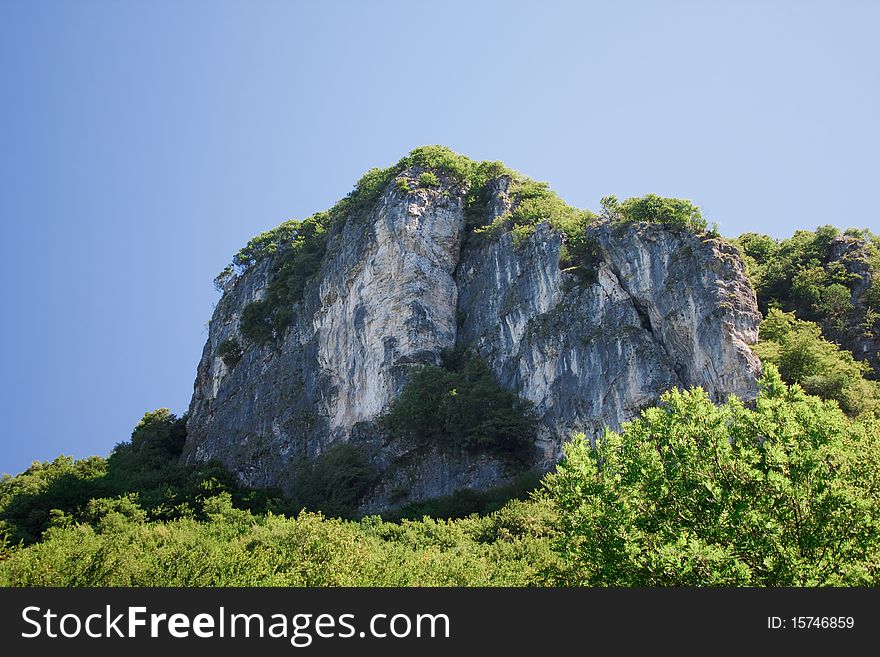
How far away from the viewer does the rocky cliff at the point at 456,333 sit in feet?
130

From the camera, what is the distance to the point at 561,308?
45.1 metres

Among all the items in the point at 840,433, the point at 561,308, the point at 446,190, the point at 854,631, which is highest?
the point at 446,190

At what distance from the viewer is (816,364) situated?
36406mm

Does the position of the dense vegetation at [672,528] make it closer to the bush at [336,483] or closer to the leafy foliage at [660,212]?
the bush at [336,483]

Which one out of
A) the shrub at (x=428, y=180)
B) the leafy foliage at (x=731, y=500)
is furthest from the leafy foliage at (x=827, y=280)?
the leafy foliage at (x=731, y=500)

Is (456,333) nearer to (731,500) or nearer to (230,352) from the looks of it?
(230,352)

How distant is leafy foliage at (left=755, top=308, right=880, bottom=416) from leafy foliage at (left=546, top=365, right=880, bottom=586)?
683 inches

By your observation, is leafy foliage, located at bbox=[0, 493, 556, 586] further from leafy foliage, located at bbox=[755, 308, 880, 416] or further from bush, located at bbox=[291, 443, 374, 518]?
leafy foliage, located at bbox=[755, 308, 880, 416]

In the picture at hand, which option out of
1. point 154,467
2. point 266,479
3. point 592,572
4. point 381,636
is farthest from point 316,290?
point 381,636

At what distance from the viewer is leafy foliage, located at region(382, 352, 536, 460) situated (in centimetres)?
4256

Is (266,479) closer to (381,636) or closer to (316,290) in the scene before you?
(316,290)

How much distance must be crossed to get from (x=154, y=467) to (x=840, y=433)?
5710 cm

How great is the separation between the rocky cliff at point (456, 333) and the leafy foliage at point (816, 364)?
63.2 inches

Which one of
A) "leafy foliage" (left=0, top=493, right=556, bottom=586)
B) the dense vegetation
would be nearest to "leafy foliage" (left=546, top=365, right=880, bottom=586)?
the dense vegetation
